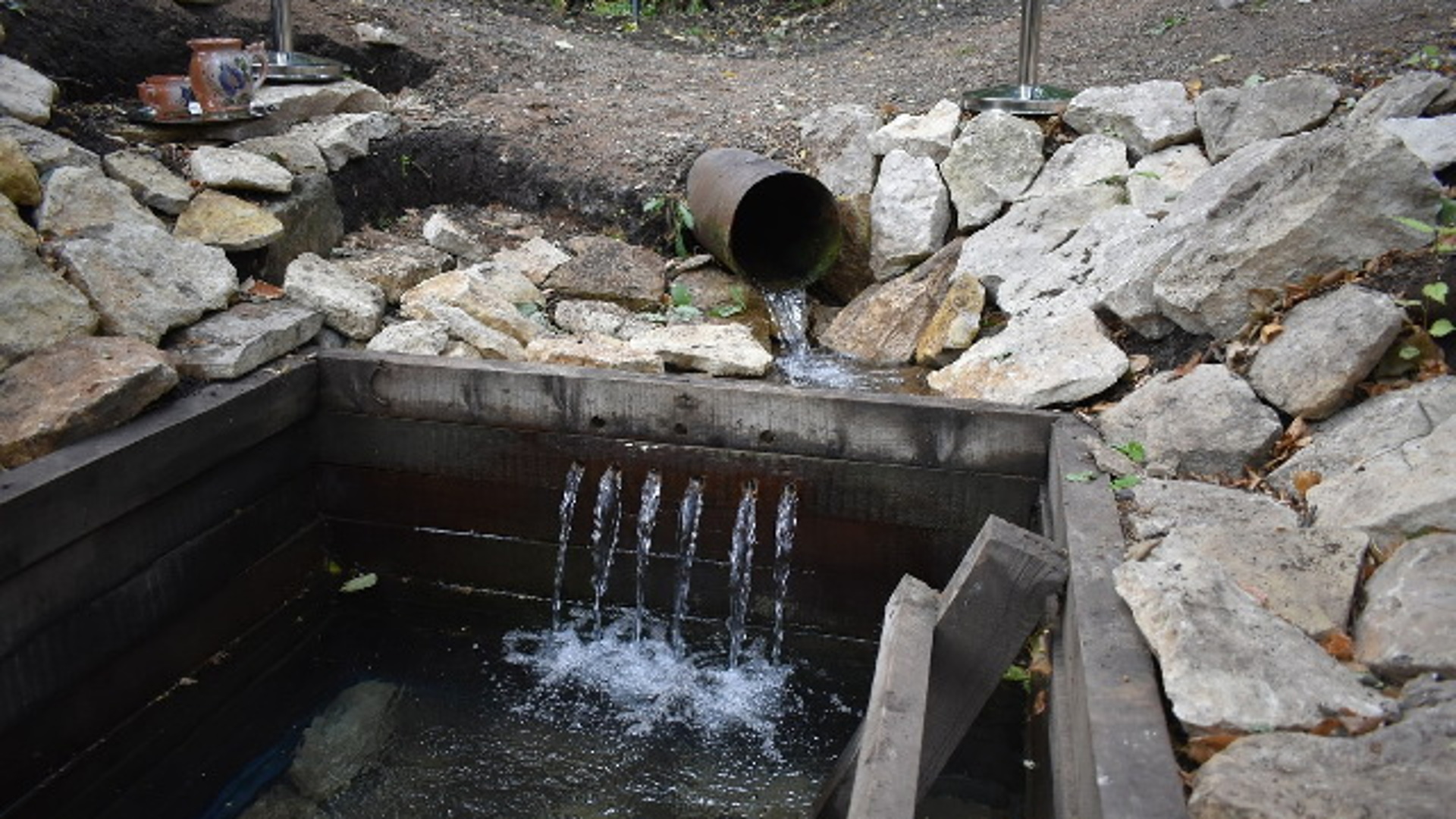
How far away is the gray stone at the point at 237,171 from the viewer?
5.49 metres

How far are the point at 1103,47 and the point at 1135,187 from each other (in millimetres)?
2899

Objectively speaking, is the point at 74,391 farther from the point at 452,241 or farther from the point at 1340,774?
the point at 1340,774

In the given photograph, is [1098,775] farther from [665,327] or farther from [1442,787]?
[665,327]

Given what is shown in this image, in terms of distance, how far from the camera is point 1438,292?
3.70 m

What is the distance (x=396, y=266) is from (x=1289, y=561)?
4.41m

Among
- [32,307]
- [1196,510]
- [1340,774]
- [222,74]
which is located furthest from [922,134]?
[1340,774]

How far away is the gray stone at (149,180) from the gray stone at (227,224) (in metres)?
0.06

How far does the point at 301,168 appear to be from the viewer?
5.96 meters

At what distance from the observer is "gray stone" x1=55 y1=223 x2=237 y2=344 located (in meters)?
4.52

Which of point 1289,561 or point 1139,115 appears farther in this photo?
point 1139,115

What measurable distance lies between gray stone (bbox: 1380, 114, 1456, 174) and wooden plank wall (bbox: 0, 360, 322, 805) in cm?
478

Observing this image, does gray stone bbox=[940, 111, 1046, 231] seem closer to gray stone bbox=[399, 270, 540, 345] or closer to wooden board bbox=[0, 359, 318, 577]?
gray stone bbox=[399, 270, 540, 345]

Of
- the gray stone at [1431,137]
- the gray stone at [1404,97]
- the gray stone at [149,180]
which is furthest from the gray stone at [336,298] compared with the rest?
the gray stone at [1404,97]

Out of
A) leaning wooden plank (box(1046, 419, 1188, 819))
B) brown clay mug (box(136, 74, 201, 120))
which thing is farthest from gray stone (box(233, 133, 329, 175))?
leaning wooden plank (box(1046, 419, 1188, 819))
